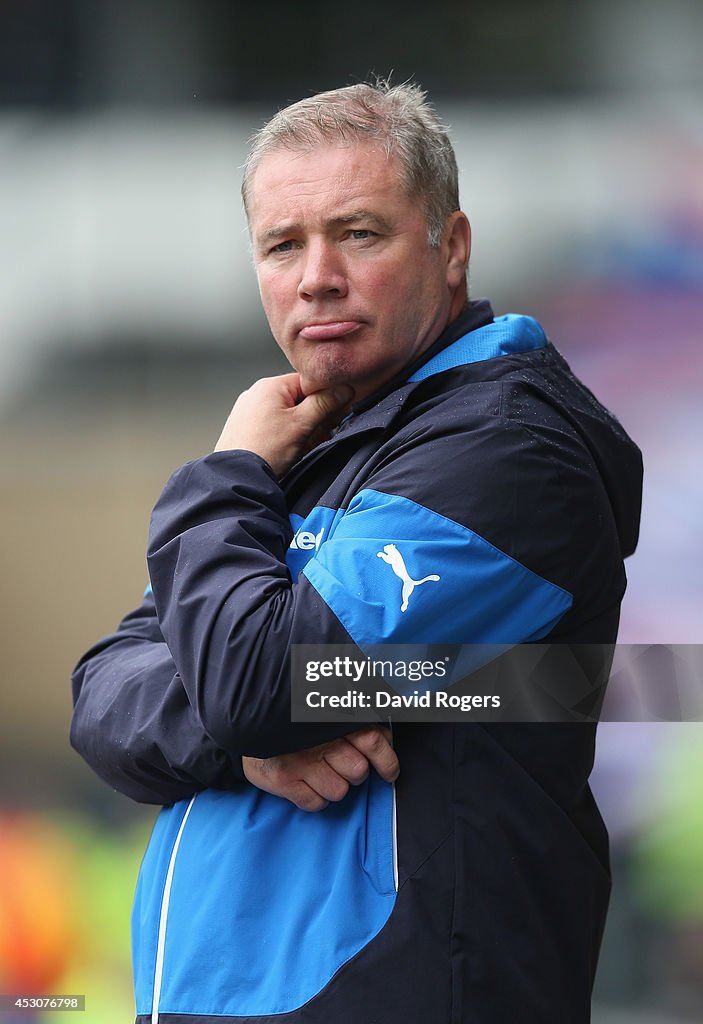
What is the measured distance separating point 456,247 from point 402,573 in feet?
1.95

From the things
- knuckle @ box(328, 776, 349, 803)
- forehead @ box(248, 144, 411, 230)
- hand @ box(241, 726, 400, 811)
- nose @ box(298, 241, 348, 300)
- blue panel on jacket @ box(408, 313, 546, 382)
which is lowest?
knuckle @ box(328, 776, 349, 803)

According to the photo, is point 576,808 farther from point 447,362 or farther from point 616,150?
point 616,150

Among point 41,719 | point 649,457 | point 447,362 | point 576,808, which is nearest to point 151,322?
point 41,719

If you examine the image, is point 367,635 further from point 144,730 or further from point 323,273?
point 323,273

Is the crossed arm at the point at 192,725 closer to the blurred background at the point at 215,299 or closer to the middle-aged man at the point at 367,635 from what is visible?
the middle-aged man at the point at 367,635

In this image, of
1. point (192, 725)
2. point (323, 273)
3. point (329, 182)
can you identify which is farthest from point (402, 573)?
point (329, 182)

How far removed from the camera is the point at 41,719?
3.45m

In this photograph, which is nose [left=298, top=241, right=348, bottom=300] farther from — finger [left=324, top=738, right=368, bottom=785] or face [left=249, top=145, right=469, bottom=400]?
finger [left=324, top=738, right=368, bottom=785]

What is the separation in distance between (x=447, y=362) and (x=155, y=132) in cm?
212

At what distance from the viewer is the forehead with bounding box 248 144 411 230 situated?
62.8 inches

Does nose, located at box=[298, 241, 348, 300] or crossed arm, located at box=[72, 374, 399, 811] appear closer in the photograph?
crossed arm, located at box=[72, 374, 399, 811]

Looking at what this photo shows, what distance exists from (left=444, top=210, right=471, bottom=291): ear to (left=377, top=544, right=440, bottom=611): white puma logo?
522 mm

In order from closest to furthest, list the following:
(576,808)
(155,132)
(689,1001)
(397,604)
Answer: (397,604) < (576,808) < (689,1001) < (155,132)

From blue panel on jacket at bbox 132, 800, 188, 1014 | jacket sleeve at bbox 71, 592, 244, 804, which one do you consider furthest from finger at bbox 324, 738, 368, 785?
blue panel on jacket at bbox 132, 800, 188, 1014
